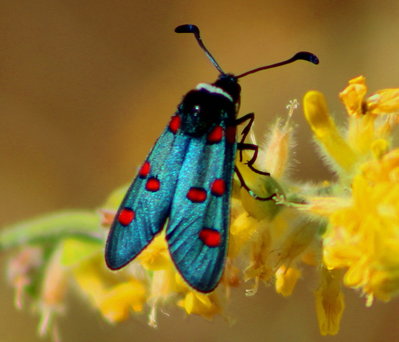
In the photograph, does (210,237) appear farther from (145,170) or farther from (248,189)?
(145,170)

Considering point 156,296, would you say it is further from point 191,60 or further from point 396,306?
point 191,60

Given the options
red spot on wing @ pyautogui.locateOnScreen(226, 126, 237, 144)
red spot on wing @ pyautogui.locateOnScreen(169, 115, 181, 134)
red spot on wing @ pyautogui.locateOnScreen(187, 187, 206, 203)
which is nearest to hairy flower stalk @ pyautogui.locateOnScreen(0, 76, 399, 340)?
red spot on wing @ pyautogui.locateOnScreen(226, 126, 237, 144)

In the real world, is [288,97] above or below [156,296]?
above

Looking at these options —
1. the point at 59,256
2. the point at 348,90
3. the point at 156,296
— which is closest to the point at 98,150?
the point at 59,256

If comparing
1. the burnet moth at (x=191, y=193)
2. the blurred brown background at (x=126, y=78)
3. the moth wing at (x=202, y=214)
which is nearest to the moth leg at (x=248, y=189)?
the burnet moth at (x=191, y=193)

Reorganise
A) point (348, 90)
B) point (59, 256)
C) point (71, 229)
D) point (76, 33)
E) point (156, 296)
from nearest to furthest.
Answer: point (348, 90) → point (156, 296) → point (71, 229) → point (59, 256) → point (76, 33)

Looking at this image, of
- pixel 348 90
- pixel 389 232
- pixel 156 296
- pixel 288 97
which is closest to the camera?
pixel 389 232
